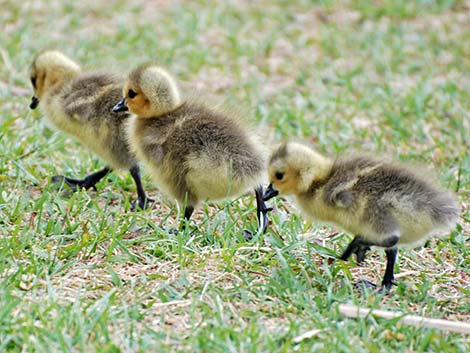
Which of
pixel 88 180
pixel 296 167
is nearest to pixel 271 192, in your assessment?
pixel 296 167

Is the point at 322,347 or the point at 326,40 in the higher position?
A: the point at 322,347

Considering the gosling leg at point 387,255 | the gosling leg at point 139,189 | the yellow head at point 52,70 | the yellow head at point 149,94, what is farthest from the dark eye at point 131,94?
the gosling leg at point 387,255

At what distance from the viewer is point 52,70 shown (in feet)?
16.5

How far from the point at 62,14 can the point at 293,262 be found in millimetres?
4905

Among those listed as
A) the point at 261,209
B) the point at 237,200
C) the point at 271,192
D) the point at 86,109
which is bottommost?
the point at 237,200

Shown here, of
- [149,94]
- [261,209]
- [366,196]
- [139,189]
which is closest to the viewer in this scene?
[366,196]

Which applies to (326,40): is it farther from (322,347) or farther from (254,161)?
(322,347)

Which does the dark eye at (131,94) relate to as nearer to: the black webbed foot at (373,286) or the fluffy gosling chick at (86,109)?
the fluffy gosling chick at (86,109)

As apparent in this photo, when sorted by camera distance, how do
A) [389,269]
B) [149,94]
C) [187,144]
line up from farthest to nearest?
[149,94]
[187,144]
[389,269]

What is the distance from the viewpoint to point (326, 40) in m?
7.97

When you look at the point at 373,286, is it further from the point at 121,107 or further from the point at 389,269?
the point at 121,107

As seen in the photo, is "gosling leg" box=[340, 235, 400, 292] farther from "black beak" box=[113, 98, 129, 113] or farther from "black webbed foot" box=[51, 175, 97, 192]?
"black webbed foot" box=[51, 175, 97, 192]

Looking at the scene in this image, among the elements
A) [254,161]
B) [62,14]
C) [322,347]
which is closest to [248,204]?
[254,161]

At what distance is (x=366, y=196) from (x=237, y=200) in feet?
3.85
